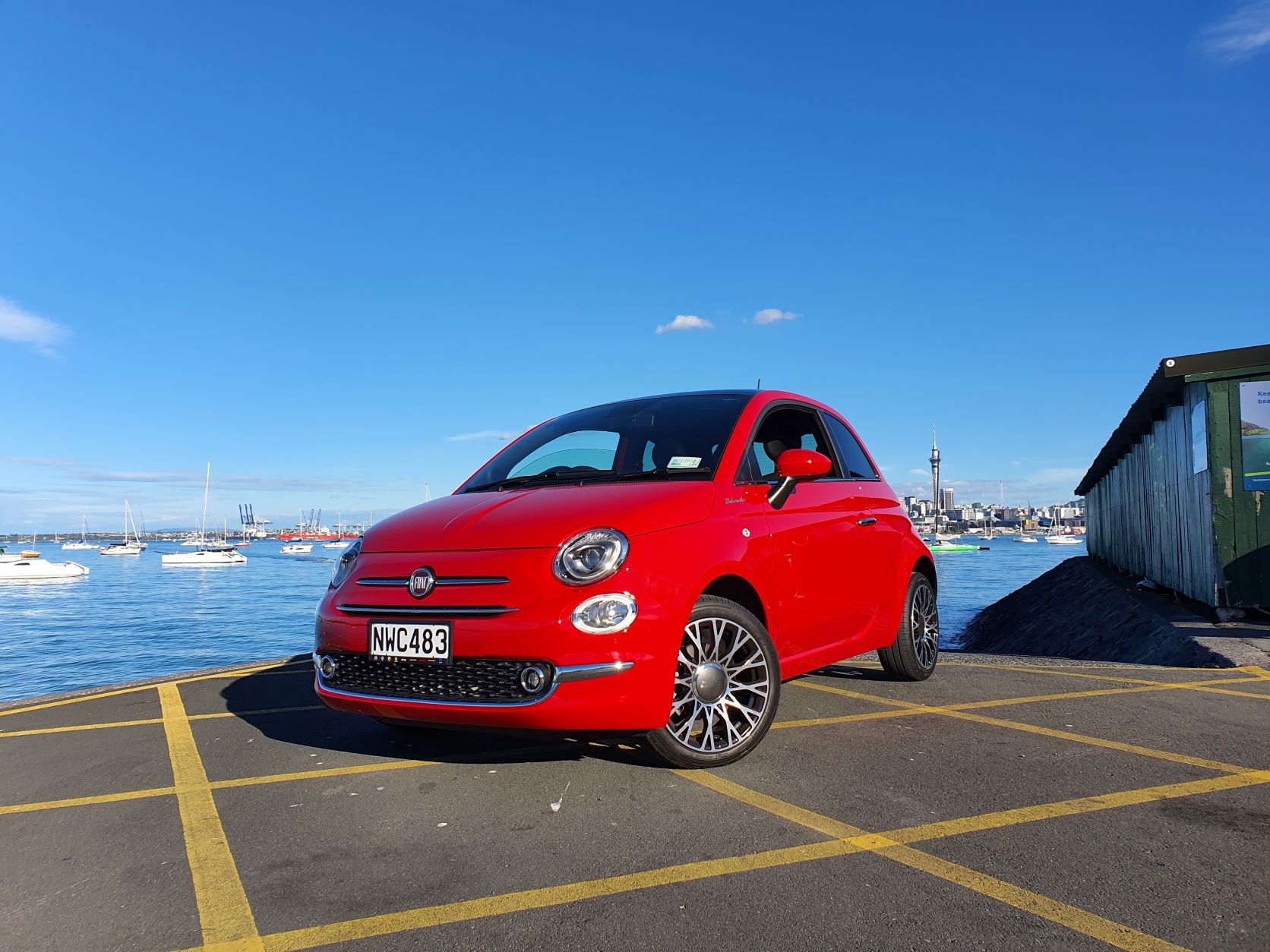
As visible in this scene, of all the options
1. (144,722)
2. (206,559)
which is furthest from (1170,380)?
(206,559)

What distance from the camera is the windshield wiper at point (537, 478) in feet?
14.4

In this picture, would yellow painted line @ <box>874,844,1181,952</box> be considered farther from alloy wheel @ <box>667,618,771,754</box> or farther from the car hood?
the car hood

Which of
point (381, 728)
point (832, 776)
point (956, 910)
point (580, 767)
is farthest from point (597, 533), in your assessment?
point (381, 728)

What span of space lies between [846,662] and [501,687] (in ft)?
14.6

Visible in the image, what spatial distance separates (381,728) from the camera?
4801 millimetres

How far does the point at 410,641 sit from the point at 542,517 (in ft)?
2.42

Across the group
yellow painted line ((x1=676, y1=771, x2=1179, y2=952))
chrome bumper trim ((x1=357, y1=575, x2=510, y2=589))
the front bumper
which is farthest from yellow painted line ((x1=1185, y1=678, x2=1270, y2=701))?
chrome bumper trim ((x1=357, y1=575, x2=510, y2=589))

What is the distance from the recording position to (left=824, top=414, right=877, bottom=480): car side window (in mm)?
5453

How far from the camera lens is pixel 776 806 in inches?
128

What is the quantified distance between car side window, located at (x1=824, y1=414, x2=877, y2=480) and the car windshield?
3.33 feet

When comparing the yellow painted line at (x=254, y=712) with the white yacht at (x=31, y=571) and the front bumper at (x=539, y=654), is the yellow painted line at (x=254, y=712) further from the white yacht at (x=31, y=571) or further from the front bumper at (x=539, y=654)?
the white yacht at (x=31, y=571)

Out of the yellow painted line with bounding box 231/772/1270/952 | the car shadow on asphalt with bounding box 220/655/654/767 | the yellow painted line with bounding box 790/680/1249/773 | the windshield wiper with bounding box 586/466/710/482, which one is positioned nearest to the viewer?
the yellow painted line with bounding box 231/772/1270/952

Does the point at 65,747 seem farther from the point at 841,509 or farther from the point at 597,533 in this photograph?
the point at 841,509

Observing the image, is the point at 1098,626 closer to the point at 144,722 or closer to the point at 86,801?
the point at 144,722
